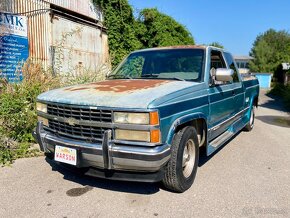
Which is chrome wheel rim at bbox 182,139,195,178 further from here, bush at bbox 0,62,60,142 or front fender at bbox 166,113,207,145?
bush at bbox 0,62,60,142

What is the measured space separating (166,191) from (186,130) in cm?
87

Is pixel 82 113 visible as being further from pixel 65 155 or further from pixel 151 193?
pixel 151 193

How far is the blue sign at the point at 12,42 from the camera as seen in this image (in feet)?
24.4

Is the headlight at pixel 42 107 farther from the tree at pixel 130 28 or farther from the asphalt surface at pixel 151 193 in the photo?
the tree at pixel 130 28

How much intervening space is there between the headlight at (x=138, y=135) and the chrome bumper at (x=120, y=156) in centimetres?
8

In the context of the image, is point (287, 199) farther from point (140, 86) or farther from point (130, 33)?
point (130, 33)

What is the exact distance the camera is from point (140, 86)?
136 inches

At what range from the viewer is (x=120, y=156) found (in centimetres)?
283

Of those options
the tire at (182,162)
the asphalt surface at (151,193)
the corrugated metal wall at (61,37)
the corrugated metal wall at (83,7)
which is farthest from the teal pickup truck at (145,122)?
the corrugated metal wall at (83,7)

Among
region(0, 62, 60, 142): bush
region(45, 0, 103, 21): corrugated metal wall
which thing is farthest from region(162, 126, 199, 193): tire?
region(45, 0, 103, 21): corrugated metal wall

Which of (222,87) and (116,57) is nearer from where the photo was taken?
(222,87)

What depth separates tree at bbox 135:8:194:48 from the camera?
13.2m

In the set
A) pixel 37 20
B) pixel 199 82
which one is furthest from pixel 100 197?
pixel 37 20

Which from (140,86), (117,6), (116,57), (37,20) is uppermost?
(117,6)
